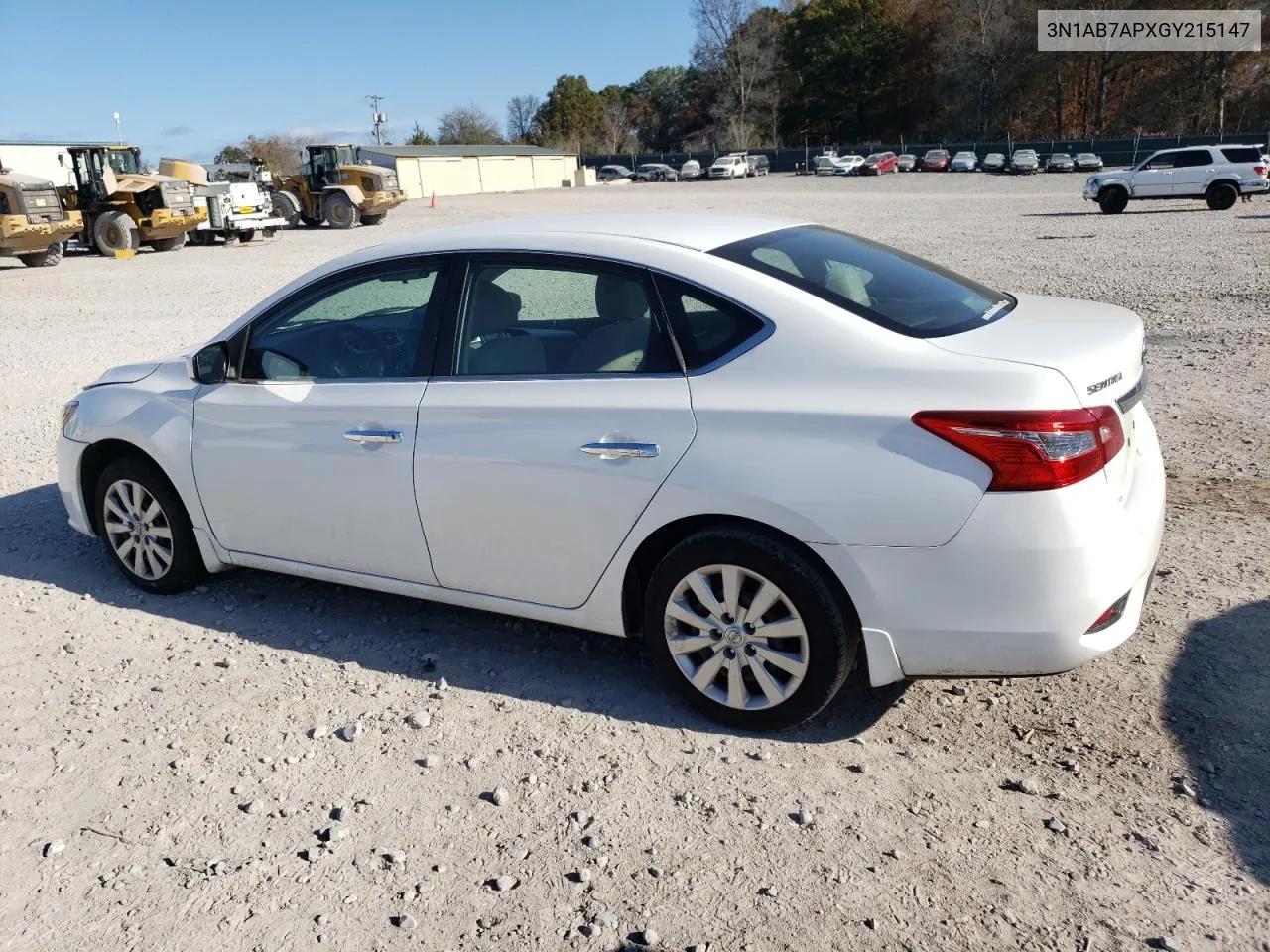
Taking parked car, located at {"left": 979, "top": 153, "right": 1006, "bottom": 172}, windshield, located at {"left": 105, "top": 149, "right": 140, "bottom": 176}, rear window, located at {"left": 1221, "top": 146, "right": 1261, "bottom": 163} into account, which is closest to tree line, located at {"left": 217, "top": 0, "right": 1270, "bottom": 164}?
parked car, located at {"left": 979, "top": 153, "right": 1006, "bottom": 172}

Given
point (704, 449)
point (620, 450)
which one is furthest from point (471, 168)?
point (704, 449)

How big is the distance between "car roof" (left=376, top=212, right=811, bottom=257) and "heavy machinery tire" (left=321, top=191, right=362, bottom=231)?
32.3 meters

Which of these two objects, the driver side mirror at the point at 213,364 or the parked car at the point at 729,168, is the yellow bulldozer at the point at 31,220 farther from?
the parked car at the point at 729,168

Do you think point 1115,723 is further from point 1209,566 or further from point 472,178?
point 472,178

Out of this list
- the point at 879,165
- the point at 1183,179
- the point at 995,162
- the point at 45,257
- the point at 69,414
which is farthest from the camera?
Result: the point at 879,165

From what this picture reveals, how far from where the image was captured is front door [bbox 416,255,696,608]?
3518mm

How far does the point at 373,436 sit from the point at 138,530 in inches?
65.7

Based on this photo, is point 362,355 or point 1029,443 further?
point 362,355

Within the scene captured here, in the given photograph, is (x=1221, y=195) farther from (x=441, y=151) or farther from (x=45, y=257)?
(x=441, y=151)

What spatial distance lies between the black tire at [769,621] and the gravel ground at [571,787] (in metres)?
0.13

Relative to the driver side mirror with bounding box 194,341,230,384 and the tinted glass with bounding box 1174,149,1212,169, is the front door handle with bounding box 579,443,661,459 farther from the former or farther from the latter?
the tinted glass with bounding box 1174,149,1212,169

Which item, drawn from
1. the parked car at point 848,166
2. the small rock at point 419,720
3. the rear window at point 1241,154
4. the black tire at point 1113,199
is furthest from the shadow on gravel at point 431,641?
the parked car at point 848,166

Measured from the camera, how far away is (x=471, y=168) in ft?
254

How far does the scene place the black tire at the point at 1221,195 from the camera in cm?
2762
